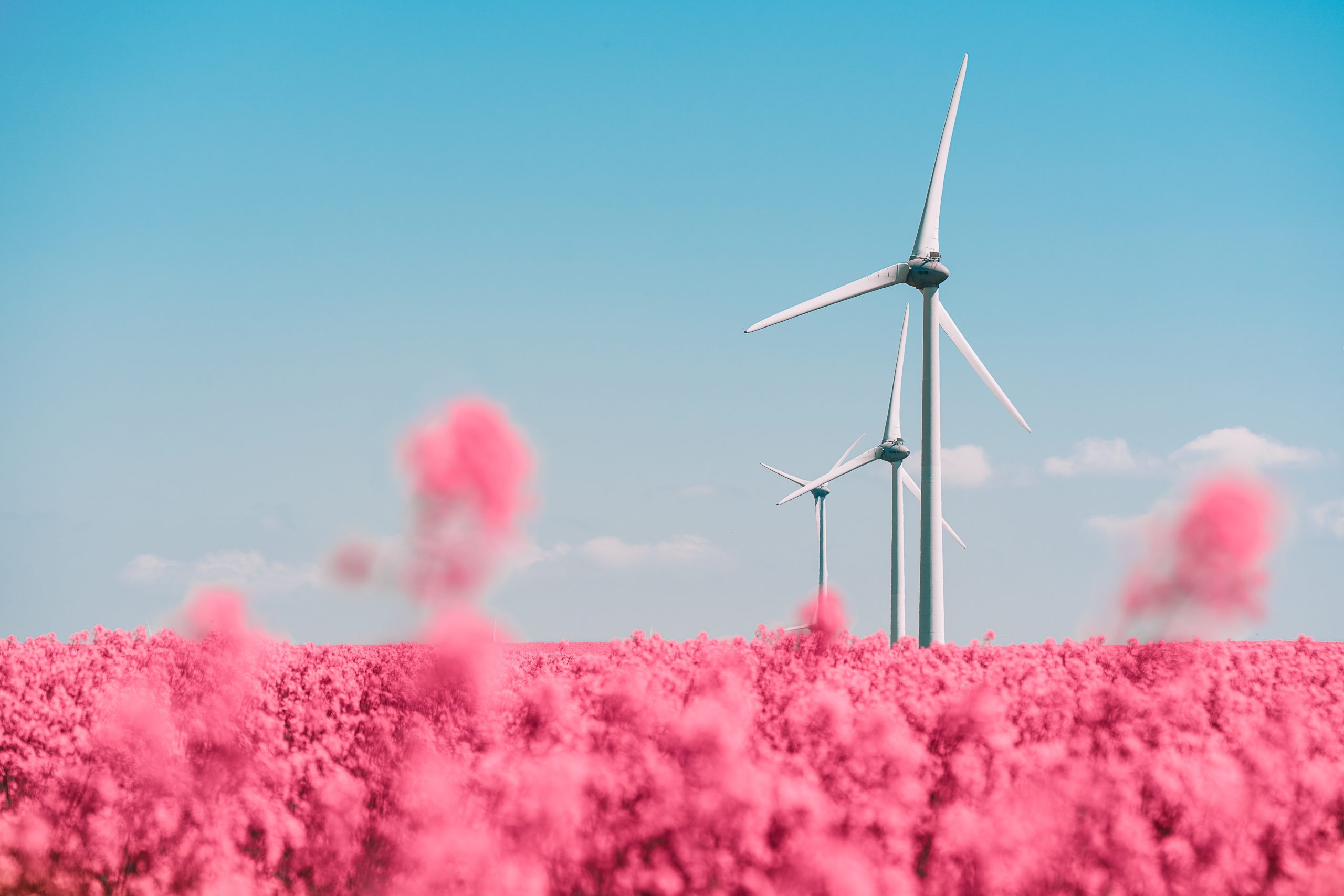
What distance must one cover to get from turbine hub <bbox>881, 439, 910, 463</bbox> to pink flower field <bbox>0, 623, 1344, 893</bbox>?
2298cm

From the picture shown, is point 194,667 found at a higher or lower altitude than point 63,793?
higher

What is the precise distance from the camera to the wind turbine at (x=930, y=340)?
69.4 ft

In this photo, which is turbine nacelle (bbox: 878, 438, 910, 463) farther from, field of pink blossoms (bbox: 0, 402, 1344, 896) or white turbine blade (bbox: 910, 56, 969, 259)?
field of pink blossoms (bbox: 0, 402, 1344, 896)

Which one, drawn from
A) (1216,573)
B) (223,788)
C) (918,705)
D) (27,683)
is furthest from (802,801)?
(27,683)

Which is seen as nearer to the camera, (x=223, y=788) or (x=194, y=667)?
(x=223, y=788)

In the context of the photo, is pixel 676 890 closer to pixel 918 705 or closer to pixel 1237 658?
pixel 918 705

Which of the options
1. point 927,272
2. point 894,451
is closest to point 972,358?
point 927,272

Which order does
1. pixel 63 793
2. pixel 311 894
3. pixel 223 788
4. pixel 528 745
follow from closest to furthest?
1. pixel 528 745
2. pixel 311 894
3. pixel 223 788
4. pixel 63 793

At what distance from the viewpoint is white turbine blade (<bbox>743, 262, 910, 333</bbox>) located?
2392cm

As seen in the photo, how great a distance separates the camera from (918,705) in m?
9.47

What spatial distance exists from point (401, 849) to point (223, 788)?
141 inches

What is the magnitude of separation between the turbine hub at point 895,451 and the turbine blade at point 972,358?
11271 millimetres

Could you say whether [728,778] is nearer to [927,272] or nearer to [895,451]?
[927,272]

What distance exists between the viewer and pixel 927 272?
2419cm
